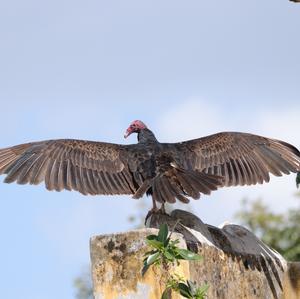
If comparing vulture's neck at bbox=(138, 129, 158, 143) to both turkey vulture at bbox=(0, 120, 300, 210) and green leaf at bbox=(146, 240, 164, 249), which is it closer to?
turkey vulture at bbox=(0, 120, 300, 210)

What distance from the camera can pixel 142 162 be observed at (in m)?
9.06

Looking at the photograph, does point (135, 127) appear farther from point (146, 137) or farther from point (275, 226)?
point (275, 226)

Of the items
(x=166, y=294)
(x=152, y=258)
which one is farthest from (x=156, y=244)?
(x=166, y=294)

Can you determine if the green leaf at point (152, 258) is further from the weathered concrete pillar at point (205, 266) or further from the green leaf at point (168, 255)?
the weathered concrete pillar at point (205, 266)

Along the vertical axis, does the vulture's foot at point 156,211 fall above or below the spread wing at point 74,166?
below

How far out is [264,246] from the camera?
8438mm

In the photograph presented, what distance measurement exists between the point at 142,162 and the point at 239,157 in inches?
36.1

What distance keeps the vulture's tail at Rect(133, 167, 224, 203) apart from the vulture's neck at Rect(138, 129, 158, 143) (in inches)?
30.5

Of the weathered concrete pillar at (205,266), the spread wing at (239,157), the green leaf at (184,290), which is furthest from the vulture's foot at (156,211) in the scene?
the green leaf at (184,290)

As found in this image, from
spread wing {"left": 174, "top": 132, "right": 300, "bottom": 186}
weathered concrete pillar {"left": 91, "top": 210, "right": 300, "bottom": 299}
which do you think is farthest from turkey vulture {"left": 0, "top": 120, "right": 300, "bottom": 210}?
weathered concrete pillar {"left": 91, "top": 210, "right": 300, "bottom": 299}

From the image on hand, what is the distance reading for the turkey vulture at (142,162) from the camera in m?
9.05

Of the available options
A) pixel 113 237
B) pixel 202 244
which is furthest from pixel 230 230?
pixel 113 237


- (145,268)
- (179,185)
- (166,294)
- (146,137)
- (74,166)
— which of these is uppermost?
(146,137)

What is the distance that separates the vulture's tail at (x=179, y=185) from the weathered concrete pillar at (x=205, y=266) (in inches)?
13.7
